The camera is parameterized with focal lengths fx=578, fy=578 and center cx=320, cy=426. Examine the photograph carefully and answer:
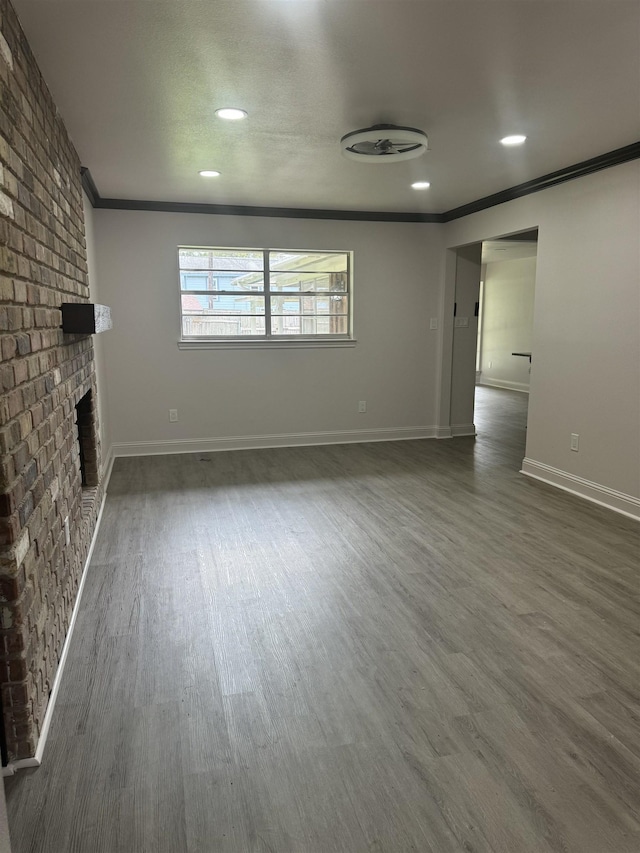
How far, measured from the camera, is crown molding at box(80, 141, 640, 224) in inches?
149

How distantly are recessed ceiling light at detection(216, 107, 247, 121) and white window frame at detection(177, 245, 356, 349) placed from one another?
2534 millimetres

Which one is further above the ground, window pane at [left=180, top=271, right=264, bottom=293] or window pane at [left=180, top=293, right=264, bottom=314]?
window pane at [left=180, top=271, right=264, bottom=293]

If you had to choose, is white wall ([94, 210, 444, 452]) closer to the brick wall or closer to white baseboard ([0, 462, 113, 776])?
the brick wall

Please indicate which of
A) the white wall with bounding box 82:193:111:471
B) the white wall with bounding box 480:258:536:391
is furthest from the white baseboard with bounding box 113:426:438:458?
the white wall with bounding box 480:258:536:391

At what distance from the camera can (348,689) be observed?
204 centimetres

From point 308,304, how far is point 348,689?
4.45 m

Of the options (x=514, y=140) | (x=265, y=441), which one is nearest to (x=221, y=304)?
(x=265, y=441)

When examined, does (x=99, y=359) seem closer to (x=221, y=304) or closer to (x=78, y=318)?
(x=221, y=304)

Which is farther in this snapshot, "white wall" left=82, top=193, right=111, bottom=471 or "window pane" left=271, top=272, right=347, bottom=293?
"window pane" left=271, top=272, right=347, bottom=293

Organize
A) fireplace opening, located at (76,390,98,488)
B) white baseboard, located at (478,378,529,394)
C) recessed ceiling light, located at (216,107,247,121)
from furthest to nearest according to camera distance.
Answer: white baseboard, located at (478,378,529,394) → fireplace opening, located at (76,390,98,488) → recessed ceiling light, located at (216,107,247,121)

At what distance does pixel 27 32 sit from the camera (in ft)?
6.86

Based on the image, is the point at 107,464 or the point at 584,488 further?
the point at 107,464

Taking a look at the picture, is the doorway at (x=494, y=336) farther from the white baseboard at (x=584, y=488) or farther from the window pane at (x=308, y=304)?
the window pane at (x=308, y=304)

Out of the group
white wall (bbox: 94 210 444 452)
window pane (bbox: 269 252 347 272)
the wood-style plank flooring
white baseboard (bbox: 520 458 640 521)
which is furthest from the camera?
window pane (bbox: 269 252 347 272)
